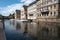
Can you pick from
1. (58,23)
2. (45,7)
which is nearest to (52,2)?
(45,7)

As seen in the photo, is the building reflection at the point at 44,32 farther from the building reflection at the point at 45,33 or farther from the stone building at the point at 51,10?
the stone building at the point at 51,10

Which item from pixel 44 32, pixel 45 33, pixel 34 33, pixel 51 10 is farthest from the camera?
pixel 51 10

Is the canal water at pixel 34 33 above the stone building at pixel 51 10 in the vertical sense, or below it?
below

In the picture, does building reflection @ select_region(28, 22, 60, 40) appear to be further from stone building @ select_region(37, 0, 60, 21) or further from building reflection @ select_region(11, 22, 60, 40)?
stone building @ select_region(37, 0, 60, 21)

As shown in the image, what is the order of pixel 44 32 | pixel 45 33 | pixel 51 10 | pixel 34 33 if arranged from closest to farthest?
pixel 45 33 < pixel 34 33 < pixel 44 32 < pixel 51 10

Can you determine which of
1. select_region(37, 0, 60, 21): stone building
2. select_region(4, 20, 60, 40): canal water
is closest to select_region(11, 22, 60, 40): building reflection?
select_region(4, 20, 60, 40): canal water

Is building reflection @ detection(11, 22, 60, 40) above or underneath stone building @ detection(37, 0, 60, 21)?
underneath

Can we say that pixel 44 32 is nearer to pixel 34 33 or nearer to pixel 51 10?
pixel 34 33

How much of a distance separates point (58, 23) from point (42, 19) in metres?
20.1

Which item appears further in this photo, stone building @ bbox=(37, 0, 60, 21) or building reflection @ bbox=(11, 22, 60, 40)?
stone building @ bbox=(37, 0, 60, 21)

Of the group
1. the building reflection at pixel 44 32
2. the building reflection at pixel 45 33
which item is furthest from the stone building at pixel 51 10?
the building reflection at pixel 45 33

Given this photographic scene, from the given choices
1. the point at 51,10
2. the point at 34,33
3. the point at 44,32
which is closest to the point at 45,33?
the point at 44,32

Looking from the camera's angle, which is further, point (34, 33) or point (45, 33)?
point (34, 33)

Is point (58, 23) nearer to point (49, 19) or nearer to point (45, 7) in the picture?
point (49, 19)
